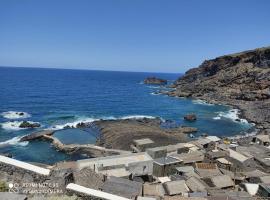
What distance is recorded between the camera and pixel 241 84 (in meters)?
114

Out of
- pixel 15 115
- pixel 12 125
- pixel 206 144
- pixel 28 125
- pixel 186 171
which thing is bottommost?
pixel 12 125

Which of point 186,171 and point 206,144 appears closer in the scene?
point 186,171

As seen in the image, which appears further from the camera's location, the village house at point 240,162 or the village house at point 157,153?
the village house at point 157,153

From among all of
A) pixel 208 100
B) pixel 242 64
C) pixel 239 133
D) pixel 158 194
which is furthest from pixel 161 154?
pixel 242 64

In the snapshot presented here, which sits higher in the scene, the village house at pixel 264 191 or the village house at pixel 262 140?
the village house at pixel 264 191

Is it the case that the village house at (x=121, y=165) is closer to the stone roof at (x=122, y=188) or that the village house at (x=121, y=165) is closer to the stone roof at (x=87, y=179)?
the stone roof at (x=122, y=188)

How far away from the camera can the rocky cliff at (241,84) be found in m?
94.0

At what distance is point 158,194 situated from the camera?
24.9 meters

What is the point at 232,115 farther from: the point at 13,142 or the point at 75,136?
the point at 13,142

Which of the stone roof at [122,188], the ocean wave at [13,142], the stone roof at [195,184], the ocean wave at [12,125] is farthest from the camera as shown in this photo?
the ocean wave at [12,125]

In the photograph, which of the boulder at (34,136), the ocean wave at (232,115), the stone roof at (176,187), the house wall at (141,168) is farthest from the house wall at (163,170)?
the ocean wave at (232,115)

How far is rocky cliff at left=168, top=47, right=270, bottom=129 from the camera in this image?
309 feet

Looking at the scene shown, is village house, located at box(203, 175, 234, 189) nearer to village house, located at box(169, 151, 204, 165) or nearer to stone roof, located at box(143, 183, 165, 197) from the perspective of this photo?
stone roof, located at box(143, 183, 165, 197)

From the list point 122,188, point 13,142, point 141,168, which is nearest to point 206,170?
point 141,168
